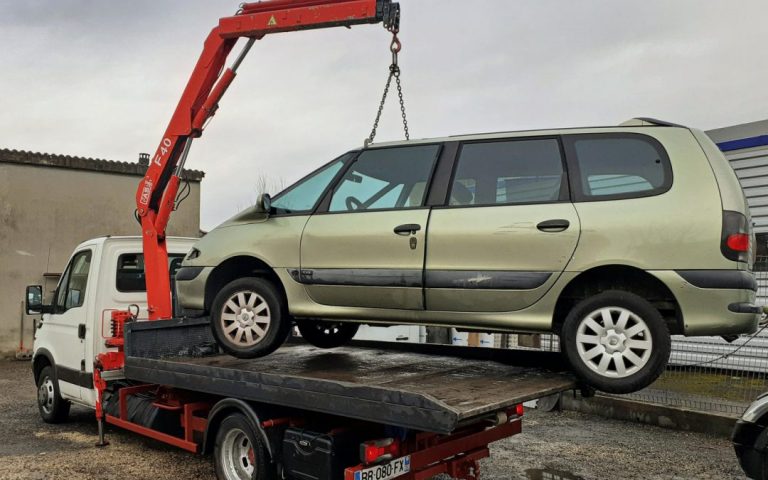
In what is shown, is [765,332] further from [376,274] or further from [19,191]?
[19,191]

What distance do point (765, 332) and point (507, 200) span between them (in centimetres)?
647

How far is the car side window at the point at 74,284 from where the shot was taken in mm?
6383

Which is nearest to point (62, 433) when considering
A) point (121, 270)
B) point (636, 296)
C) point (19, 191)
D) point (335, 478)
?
point (121, 270)

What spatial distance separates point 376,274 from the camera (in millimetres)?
4059

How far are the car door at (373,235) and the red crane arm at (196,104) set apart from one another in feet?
5.62

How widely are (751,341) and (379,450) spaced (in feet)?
23.2

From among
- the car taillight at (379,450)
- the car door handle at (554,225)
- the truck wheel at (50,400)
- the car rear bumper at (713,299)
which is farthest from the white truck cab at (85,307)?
the car rear bumper at (713,299)

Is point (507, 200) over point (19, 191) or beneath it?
beneath

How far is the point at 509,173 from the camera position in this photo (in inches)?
158

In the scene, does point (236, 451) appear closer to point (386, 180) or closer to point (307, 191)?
point (307, 191)

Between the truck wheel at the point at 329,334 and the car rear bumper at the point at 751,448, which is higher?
the truck wheel at the point at 329,334

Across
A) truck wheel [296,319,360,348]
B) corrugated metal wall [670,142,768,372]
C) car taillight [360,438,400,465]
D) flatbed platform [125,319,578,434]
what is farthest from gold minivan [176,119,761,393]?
corrugated metal wall [670,142,768,372]

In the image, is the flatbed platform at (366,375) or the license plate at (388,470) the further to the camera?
the license plate at (388,470)

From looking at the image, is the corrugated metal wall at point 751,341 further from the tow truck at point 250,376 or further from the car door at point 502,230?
the car door at point 502,230
